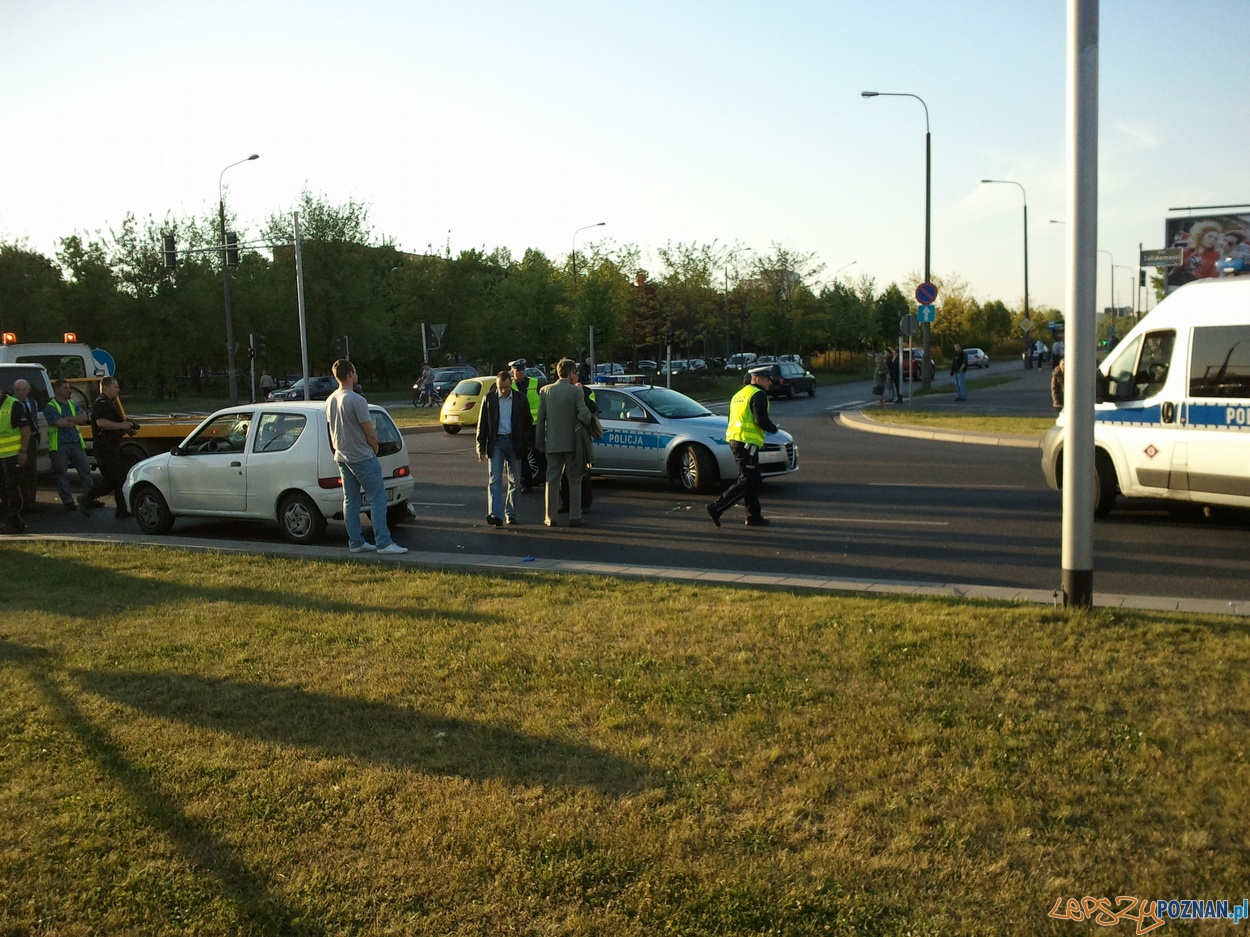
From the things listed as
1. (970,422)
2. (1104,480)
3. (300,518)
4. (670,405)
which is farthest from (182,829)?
(970,422)

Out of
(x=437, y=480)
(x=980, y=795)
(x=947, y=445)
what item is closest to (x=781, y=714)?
(x=980, y=795)

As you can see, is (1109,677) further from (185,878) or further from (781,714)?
(185,878)

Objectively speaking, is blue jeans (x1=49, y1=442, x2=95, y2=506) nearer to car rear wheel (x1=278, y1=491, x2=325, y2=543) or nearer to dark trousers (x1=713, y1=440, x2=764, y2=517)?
car rear wheel (x1=278, y1=491, x2=325, y2=543)

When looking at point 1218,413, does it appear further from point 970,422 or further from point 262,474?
point 970,422

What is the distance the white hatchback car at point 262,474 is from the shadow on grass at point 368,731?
5683 millimetres

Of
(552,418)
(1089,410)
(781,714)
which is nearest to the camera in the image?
(781,714)

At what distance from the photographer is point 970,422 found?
26359 millimetres

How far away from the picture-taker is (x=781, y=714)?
5602 millimetres

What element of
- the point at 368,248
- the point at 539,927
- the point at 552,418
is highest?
the point at 368,248

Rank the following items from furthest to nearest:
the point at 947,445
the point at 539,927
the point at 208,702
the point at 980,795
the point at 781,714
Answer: the point at 947,445, the point at 208,702, the point at 781,714, the point at 980,795, the point at 539,927

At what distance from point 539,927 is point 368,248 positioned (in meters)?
60.8

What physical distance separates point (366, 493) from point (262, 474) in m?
2.27

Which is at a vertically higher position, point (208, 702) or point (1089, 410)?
point (1089, 410)

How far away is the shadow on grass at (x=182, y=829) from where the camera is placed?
3.82 meters
